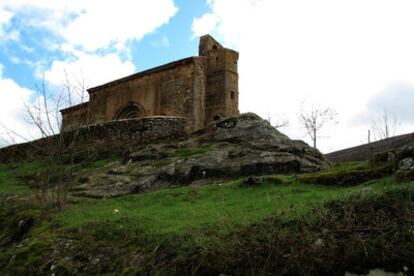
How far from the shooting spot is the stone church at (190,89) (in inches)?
868

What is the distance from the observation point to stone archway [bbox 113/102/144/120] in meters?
23.8

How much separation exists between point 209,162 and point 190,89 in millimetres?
9093

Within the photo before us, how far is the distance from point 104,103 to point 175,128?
8.83 meters

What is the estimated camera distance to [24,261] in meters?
7.16

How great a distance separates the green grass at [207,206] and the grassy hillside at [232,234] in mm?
24

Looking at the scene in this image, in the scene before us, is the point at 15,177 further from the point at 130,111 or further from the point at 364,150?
the point at 364,150

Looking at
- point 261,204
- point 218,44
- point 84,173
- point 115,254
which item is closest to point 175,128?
point 84,173

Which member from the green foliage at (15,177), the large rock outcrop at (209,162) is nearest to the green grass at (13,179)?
the green foliage at (15,177)

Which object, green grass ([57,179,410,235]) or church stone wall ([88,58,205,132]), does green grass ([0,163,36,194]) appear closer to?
green grass ([57,179,410,235])

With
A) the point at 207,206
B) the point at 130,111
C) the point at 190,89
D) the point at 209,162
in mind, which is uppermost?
the point at 190,89

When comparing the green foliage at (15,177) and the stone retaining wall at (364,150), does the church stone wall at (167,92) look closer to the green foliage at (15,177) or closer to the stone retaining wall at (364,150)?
the green foliage at (15,177)

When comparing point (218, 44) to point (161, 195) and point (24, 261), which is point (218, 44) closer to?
point (161, 195)

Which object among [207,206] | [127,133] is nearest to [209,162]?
[207,206]

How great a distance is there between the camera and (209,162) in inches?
530
